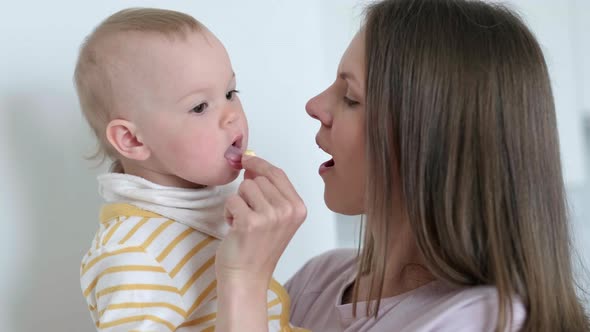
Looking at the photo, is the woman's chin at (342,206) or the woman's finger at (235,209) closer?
the woman's finger at (235,209)

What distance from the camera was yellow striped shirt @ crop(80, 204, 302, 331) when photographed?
3.71ft

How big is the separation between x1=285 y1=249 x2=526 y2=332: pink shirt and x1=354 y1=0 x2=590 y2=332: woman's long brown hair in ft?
0.12

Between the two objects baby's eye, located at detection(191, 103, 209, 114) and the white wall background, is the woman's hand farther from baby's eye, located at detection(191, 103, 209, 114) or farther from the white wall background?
the white wall background

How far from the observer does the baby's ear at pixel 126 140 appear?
1.23 meters

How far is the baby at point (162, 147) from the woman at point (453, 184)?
2.9 inches

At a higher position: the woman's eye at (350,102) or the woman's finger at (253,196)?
the woman's eye at (350,102)

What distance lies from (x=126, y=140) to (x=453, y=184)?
0.53 meters

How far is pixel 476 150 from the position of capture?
1.21m

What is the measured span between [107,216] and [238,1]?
27.6 inches

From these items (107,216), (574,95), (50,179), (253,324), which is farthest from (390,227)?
(574,95)

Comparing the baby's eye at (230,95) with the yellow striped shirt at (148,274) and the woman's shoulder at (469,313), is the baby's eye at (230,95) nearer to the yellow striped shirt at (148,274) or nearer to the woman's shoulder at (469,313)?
the yellow striped shirt at (148,274)

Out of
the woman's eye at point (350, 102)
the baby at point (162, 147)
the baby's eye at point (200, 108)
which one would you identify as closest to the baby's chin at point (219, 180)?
the baby at point (162, 147)

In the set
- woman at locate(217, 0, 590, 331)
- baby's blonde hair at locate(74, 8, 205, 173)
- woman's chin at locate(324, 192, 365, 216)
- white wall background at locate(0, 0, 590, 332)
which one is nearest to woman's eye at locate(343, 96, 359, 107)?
woman at locate(217, 0, 590, 331)

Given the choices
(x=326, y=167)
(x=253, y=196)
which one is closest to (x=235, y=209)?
(x=253, y=196)
